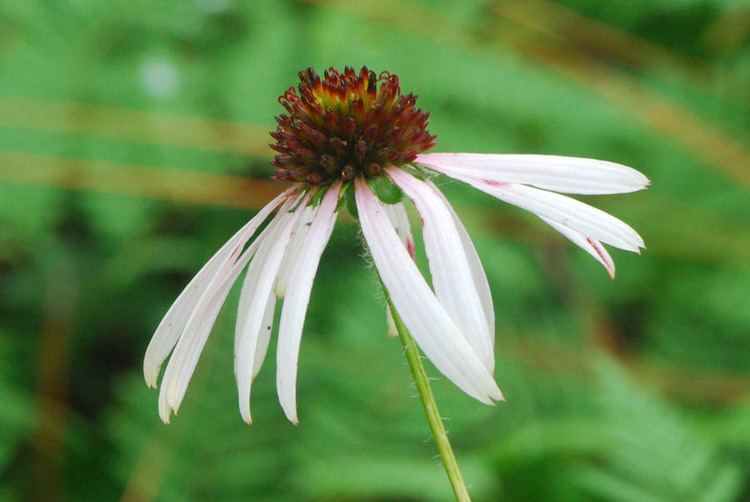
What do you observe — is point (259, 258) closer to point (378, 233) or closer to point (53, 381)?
point (378, 233)

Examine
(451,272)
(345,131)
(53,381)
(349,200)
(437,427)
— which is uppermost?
(53,381)

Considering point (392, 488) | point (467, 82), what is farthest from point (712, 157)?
point (392, 488)

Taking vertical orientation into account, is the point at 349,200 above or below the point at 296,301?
above

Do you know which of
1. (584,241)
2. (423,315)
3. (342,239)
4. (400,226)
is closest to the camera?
(423,315)

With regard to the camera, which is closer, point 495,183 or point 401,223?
point 495,183

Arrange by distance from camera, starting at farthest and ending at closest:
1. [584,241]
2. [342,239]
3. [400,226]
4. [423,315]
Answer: [342,239], [400,226], [584,241], [423,315]

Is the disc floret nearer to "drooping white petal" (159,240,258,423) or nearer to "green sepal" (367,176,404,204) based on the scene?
"green sepal" (367,176,404,204)

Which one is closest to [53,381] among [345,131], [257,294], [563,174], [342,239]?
[342,239]

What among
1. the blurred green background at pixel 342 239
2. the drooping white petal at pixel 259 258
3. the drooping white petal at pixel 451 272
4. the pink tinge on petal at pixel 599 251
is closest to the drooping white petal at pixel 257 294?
the drooping white petal at pixel 259 258
